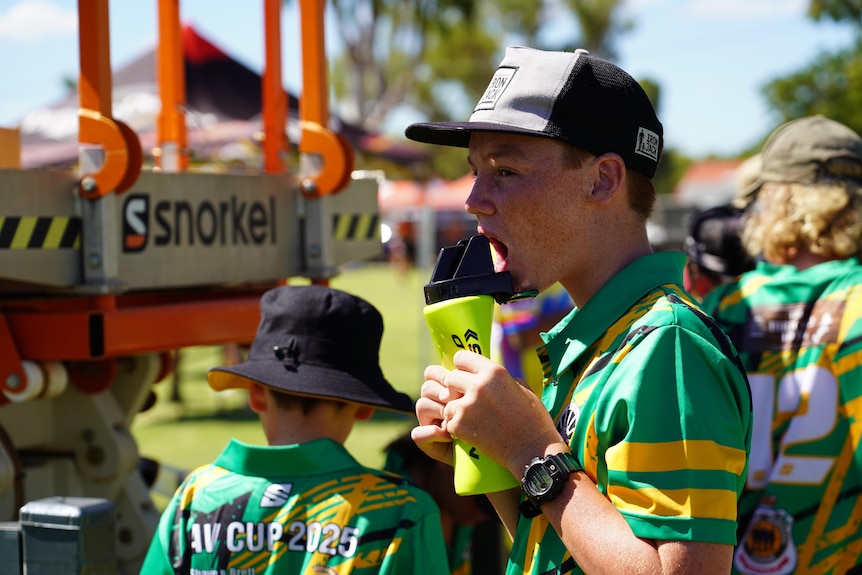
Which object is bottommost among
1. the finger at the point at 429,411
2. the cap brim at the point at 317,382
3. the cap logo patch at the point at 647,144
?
the cap brim at the point at 317,382

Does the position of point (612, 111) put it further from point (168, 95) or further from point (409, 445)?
point (168, 95)

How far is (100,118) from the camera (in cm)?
338

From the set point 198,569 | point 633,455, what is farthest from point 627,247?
point 198,569

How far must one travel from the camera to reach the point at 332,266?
14.4 feet

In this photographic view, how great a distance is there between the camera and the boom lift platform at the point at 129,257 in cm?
337

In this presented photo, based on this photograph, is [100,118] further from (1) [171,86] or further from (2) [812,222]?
(2) [812,222]

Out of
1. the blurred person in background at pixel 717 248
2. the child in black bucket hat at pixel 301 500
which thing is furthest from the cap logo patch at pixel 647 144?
the blurred person in background at pixel 717 248

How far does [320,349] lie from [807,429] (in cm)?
152

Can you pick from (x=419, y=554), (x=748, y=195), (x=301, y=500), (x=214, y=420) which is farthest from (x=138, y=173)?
(x=214, y=420)

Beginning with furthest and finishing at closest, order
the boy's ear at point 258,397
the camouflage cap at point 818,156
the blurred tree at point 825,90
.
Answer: the blurred tree at point 825,90, the camouflage cap at point 818,156, the boy's ear at point 258,397

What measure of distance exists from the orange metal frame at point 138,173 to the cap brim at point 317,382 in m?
0.81

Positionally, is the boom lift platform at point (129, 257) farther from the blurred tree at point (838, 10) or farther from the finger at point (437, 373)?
the blurred tree at point (838, 10)

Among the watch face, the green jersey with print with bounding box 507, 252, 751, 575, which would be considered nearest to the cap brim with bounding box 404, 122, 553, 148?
the green jersey with print with bounding box 507, 252, 751, 575

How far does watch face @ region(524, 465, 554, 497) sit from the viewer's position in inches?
66.3
